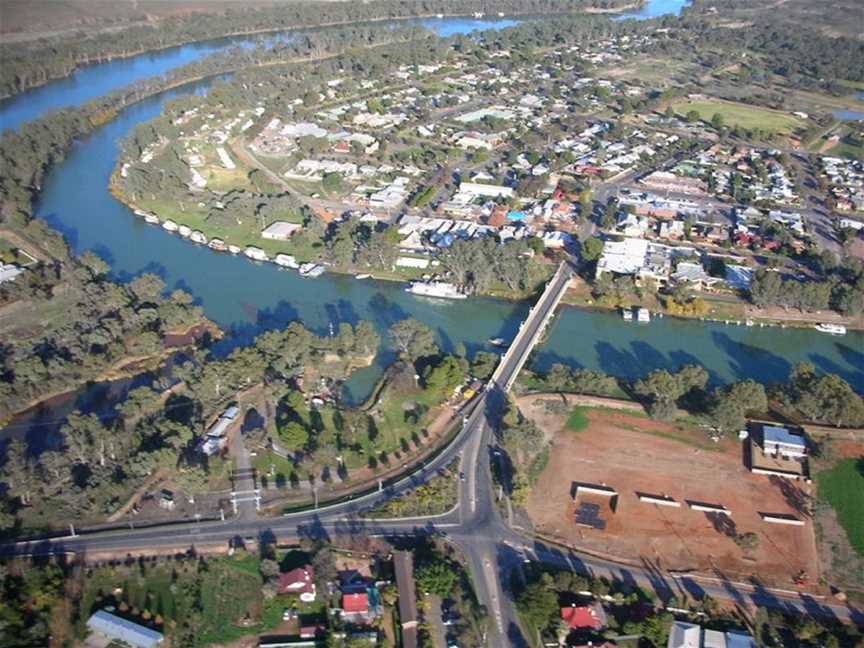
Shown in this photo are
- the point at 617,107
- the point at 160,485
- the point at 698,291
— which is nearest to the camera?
the point at 160,485

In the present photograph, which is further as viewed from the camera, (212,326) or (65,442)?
(212,326)

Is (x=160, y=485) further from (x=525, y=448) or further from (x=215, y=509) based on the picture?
(x=525, y=448)

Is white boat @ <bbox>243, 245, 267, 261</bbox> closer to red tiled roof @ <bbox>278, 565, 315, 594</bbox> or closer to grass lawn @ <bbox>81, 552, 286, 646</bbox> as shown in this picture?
grass lawn @ <bbox>81, 552, 286, 646</bbox>

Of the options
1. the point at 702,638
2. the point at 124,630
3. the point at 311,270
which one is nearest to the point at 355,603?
the point at 124,630

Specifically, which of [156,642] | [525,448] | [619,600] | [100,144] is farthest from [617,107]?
[156,642]

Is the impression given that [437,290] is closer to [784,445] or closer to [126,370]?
[126,370]

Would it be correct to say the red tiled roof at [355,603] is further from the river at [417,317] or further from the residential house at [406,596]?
the river at [417,317]

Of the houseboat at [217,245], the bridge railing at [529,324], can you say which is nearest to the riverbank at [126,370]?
the houseboat at [217,245]
